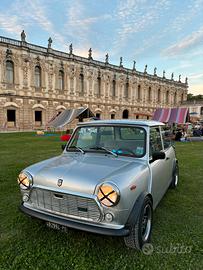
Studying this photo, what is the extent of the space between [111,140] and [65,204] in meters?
1.54

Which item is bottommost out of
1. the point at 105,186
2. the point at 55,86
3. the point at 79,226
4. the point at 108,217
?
the point at 79,226

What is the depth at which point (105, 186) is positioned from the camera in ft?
7.97

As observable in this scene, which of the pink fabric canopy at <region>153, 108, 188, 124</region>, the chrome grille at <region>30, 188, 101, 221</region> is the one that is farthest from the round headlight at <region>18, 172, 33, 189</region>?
the pink fabric canopy at <region>153, 108, 188, 124</region>

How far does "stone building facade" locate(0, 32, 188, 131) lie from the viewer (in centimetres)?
3041

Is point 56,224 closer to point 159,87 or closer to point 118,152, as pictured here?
point 118,152

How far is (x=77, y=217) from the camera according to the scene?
2.59 meters

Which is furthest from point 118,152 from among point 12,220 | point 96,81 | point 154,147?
point 96,81

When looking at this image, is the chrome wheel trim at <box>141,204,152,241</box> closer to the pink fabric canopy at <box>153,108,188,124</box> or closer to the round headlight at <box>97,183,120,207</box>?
the round headlight at <box>97,183,120,207</box>

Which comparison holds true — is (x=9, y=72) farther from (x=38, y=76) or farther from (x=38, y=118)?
(x=38, y=118)

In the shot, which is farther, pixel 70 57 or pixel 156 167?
pixel 70 57

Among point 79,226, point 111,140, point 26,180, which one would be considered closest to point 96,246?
point 79,226
